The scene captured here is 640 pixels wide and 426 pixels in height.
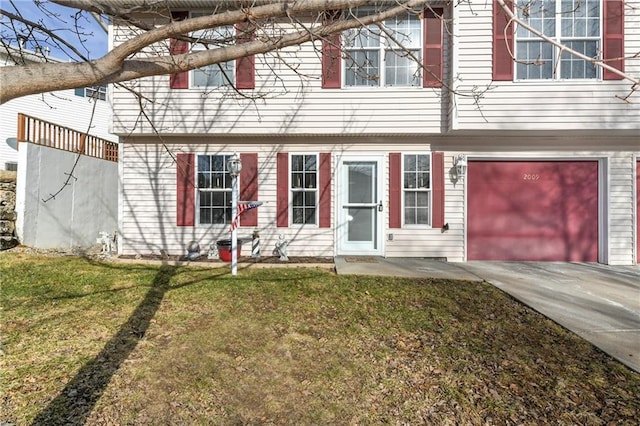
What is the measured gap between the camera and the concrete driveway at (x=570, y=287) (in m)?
3.69

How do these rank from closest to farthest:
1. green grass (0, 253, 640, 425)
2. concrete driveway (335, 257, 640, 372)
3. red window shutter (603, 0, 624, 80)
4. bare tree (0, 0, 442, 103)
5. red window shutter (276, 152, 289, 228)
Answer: bare tree (0, 0, 442, 103) → green grass (0, 253, 640, 425) → concrete driveway (335, 257, 640, 372) → red window shutter (603, 0, 624, 80) → red window shutter (276, 152, 289, 228)

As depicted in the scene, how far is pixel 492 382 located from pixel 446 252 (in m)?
4.96

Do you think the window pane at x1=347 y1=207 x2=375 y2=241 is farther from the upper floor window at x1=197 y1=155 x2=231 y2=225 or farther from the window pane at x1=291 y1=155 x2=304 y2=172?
the upper floor window at x1=197 y1=155 x2=231 y2=225

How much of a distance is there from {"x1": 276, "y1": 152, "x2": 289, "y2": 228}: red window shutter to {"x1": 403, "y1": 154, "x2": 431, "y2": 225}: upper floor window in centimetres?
256

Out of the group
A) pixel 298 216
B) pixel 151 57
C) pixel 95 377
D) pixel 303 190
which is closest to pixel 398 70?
pixel 303 190

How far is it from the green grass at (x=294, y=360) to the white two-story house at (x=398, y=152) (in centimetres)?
278

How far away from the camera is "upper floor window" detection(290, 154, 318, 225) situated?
25.3 ft

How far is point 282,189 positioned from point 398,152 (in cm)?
263

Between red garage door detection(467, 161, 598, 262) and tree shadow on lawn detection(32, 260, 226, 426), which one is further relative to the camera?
red garage door detection(467, 161, 598, 262)

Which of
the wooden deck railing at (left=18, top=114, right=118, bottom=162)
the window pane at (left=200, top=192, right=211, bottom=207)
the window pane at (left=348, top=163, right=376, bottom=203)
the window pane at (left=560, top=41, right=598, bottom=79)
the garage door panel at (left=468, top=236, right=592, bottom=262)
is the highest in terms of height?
the window pane at (left=560, top=41, right=598, bottom=79)

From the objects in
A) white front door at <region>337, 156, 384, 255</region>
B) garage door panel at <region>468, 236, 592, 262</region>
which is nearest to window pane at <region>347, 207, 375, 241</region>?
white front door at <region>337, 156, 384, 255</region>

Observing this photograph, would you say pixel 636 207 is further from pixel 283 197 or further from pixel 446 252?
pixel 283 197

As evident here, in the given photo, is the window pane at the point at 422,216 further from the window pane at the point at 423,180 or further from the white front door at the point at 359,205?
the white front door at the point at 359,205

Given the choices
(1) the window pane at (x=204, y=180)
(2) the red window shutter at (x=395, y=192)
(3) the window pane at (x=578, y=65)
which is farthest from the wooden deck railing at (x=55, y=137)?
(3) the window pane at (x=578, y=65)
